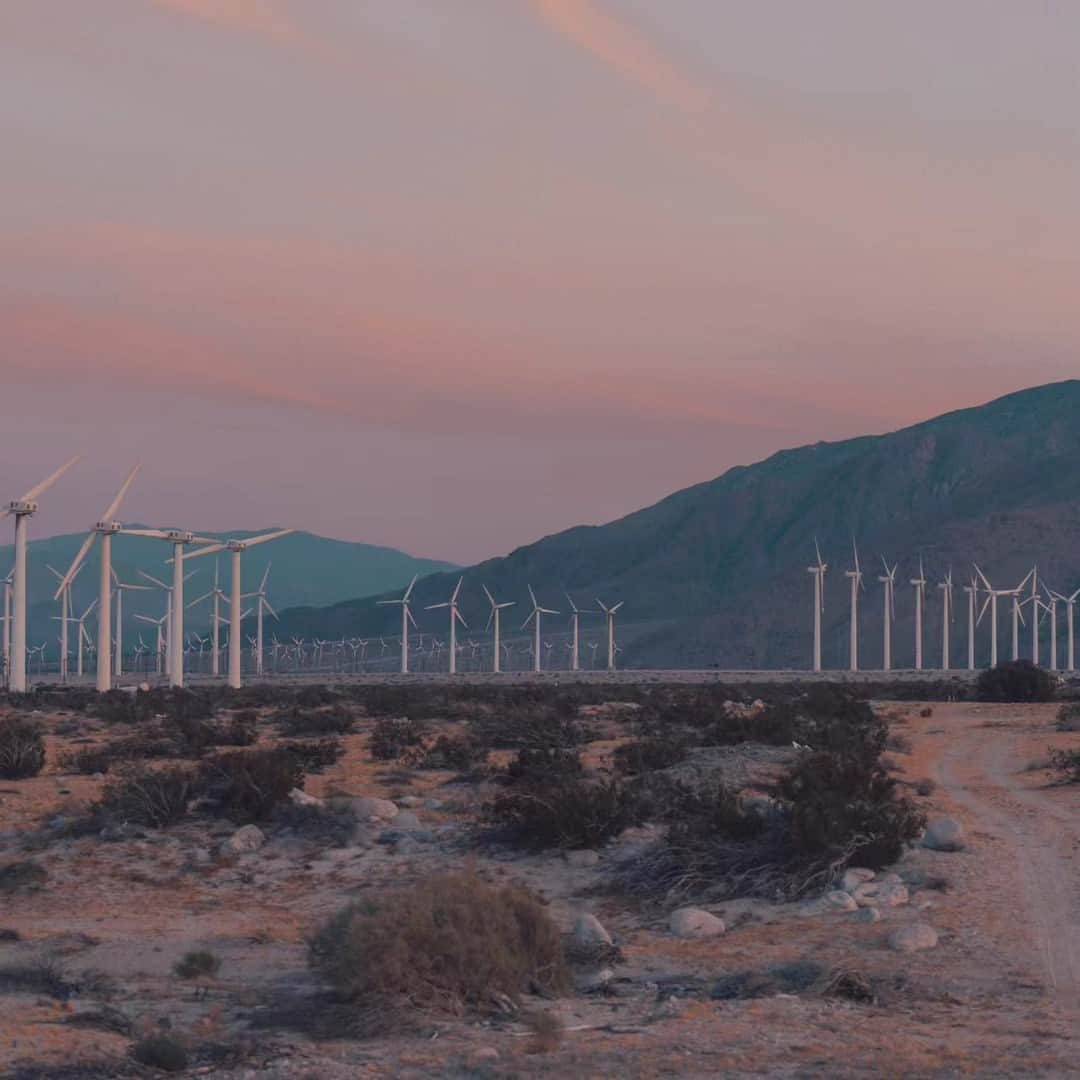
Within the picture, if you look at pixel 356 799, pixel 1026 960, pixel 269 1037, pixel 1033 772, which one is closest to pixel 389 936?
pixel 269 1037

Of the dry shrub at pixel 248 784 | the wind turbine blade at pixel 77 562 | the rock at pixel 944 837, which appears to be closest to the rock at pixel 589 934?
the rock at pixel 944 837

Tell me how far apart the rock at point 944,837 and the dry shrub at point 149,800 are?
34.6 feet

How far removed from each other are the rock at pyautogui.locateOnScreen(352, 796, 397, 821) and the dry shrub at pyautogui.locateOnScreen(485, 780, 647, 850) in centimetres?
183

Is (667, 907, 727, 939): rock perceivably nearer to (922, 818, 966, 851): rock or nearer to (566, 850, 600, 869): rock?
(566, 850, 600, 869): rock

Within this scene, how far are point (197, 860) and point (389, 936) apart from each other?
28.5 feet

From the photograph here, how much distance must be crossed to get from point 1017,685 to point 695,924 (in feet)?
169

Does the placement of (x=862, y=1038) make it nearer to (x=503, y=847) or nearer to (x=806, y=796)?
(x=806, y=796)

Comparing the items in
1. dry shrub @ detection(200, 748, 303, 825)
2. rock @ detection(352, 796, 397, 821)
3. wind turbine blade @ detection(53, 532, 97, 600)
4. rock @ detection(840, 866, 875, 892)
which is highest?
wind turbine blade @ detection(53, 532, 97, 600)

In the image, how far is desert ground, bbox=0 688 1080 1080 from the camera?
36.7 ft

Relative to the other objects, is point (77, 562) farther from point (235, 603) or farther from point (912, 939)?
point (912, 939)

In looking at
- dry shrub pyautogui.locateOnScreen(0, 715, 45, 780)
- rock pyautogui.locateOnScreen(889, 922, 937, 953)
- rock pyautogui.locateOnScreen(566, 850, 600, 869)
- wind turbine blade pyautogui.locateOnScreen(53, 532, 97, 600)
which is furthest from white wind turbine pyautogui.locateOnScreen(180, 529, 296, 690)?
rock pyautogui.locateOnScreen(889, 922, 937, 953)

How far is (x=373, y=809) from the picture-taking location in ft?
73.4

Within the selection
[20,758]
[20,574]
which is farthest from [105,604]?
[20,758]

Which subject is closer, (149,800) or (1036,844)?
(1036,844)
